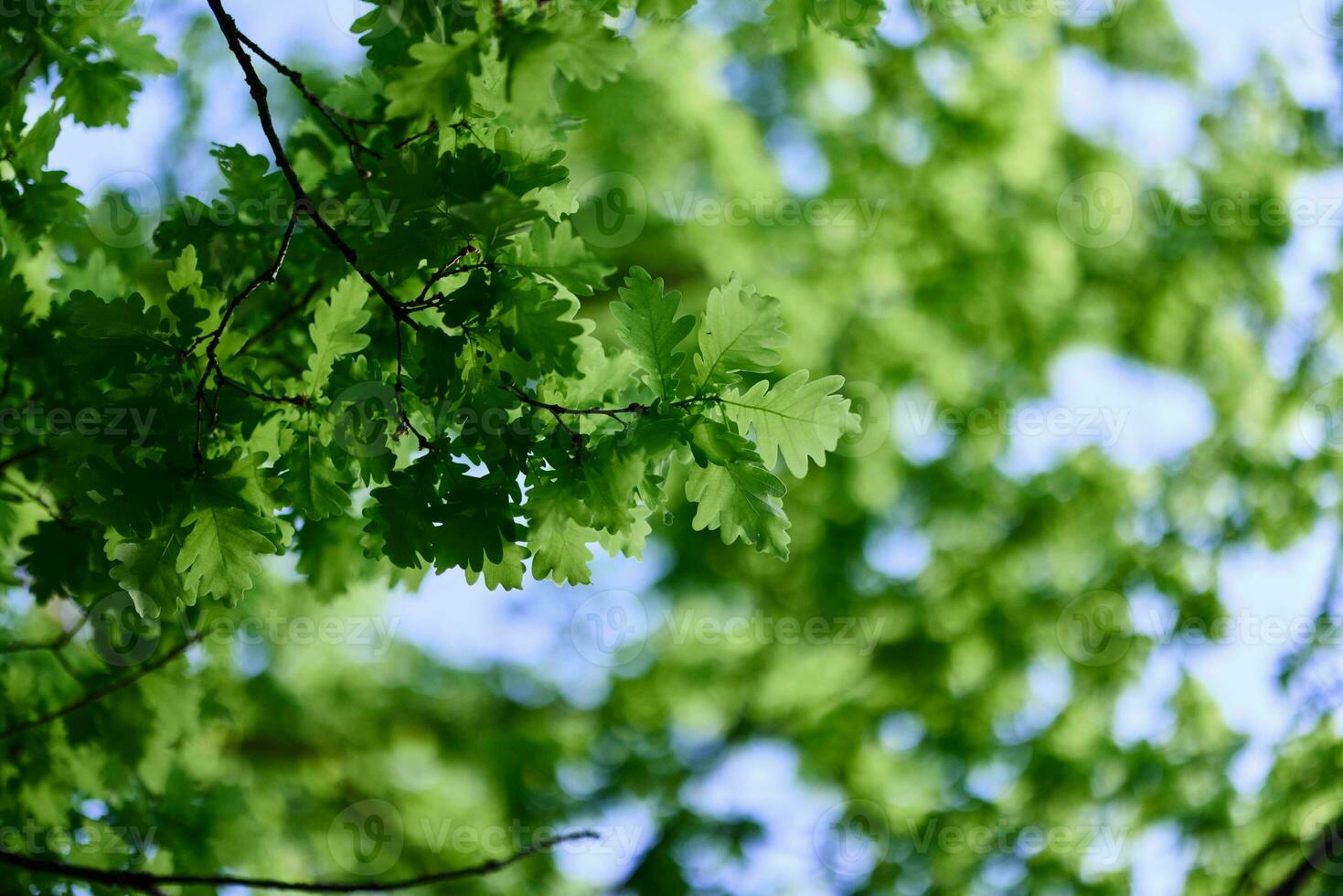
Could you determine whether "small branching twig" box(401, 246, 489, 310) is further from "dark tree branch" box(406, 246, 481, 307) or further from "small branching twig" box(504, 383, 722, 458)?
"small branching twig" box(504, 383, 722, 458)

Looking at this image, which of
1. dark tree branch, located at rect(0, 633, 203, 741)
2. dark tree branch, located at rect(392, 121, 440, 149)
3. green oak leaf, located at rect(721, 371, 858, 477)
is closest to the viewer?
dark tree branch, located at rect(392, 121, 440, 149)

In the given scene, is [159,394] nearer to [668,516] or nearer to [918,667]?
[668,516]

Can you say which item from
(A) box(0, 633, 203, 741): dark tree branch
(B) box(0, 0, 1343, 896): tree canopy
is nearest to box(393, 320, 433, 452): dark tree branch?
(B) box(0, 0, 1343, 896): tree canopy

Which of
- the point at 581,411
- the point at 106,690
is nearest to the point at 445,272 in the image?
the point at 581,411

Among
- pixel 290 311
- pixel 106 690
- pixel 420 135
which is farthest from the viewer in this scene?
pixel 106 690

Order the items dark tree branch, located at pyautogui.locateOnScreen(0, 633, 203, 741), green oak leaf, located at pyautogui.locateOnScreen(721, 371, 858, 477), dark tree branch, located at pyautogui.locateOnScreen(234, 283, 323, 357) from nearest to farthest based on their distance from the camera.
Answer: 1. green oak leaf, located at pyautogui.locateOnScreen(721, 371, 858, 477)
2. dark tree branch, located at pyautogui.locateOnScreen(234, 283, 323, 357)
3. dark tree branch, located at pyautogui.locateOnScreen(0, 633, 203, 741)

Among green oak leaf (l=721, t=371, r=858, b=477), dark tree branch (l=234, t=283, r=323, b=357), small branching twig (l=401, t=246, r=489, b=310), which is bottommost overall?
green oak leaf (l=721, t=371, r=858, b=477)

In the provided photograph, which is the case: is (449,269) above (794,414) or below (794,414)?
above

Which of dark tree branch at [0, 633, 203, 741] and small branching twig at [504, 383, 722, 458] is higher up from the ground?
dark tree branch at [0, 633, 203, 741]

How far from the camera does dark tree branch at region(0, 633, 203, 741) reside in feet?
8.25

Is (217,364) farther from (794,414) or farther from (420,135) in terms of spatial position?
(794,414)

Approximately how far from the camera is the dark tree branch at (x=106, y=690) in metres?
2.52

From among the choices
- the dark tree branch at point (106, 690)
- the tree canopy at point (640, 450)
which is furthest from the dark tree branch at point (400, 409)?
the dark tree branch at point (106, 690)

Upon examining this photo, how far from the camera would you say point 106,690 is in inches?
102
